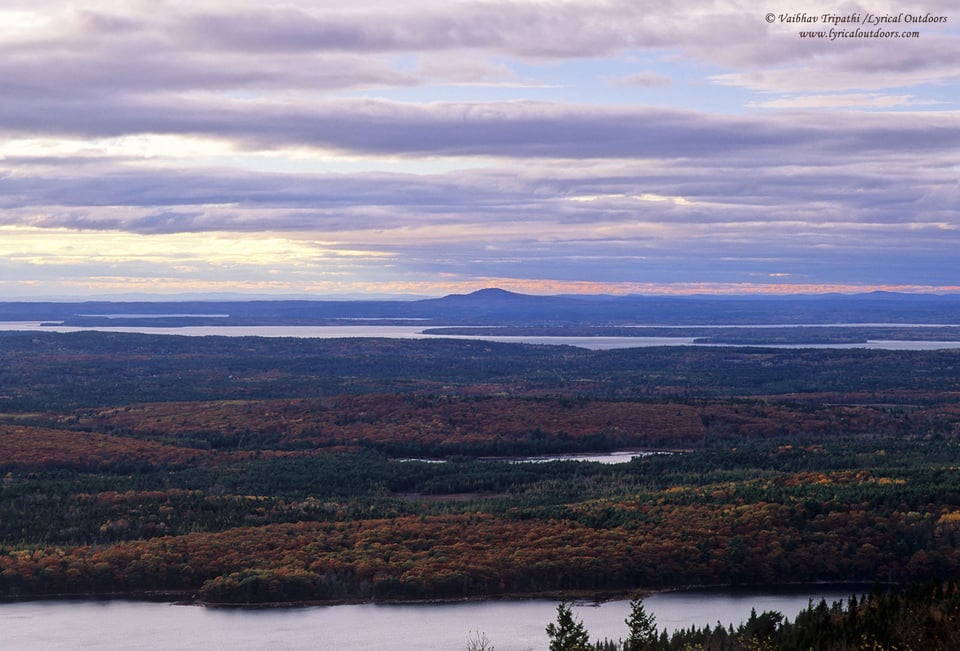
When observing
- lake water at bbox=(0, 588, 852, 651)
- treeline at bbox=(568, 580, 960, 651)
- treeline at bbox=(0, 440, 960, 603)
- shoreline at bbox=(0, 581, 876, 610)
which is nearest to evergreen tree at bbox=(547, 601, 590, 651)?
treeline at bbox=(568, 580, 960, 651)

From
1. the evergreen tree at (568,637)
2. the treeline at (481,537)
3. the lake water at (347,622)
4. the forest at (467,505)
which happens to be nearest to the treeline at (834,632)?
the evergreen tree at (568,637)

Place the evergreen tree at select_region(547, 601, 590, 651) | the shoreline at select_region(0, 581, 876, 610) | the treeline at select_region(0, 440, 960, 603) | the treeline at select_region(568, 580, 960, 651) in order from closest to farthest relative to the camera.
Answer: the treeline at select_region(568, 580, 960, 651) → the evergreen tree at select_region(547, 601, 590, 651) → the shoreline at select_region(0, 581, 876, 610) → the treeline at select_region(0, 440, 960, 603)

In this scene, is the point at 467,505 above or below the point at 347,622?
above

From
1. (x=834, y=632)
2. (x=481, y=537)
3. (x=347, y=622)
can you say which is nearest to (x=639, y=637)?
(x=834, y=632)

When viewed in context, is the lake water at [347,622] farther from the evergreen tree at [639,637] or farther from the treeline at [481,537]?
the evergreen tree at [639,637]

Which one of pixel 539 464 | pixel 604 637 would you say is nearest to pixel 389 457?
pixel 539 464

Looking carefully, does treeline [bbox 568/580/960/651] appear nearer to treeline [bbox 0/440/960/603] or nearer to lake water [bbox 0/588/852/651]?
lake water [bbox 0/588/852/651]

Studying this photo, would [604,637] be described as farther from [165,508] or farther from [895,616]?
[165,508]

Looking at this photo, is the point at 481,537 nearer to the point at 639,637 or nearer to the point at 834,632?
the point at 639,637

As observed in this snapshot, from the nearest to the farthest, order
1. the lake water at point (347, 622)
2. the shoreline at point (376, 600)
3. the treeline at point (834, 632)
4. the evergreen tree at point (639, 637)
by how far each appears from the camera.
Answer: the treeline at point (834, 632)
the evergreen tree at point (639, 637)
the lake water at point (347, 622)
the shoreline at point (376, 600)
